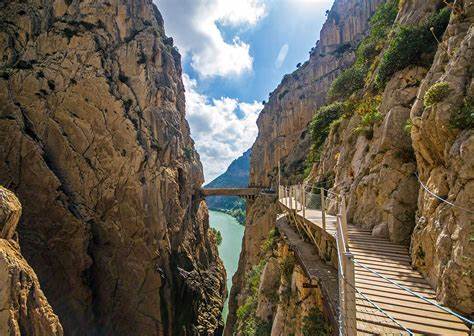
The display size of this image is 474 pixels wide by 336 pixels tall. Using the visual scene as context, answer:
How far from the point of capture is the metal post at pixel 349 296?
282cm

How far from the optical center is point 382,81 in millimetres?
11172

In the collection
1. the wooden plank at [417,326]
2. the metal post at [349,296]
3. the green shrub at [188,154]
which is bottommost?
the wooden plank at [417,326]

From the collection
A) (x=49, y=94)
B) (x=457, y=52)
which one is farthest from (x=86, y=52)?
(x=457, y=52)

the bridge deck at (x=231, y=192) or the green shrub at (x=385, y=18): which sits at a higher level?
the green shrub at (x=385, y=18)

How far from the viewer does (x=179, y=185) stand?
89.6 feet

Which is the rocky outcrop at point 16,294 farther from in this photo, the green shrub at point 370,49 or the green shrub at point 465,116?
the green shrub at point 370,49

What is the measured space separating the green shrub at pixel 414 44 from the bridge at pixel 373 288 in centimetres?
688

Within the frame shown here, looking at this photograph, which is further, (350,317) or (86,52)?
(86,52)

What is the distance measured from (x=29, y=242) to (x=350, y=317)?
22.3 m

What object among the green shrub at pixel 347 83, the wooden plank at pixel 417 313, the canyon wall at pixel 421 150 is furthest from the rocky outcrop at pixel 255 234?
the wooden plank at pixel 417 313

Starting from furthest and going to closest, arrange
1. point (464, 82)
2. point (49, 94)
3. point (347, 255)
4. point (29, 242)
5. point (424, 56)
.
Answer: point (49, 94) < point (29, 242) < point (424, 56) < point (464, 82) < point (347, 255)

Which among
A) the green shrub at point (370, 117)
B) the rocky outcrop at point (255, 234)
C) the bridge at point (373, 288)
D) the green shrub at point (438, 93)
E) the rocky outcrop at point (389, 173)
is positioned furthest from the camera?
the rocky outcrop at point (255, 234)

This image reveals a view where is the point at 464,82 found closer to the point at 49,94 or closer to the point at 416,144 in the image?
the point at 416,144

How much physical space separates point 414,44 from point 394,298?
962 centimetres
